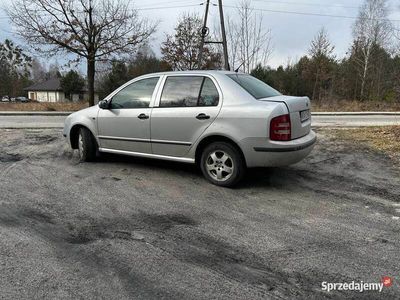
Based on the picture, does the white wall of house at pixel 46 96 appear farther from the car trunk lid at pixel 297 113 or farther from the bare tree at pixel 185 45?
the car trunk lid at pixel 297 113

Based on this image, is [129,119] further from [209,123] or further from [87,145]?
[209,123]

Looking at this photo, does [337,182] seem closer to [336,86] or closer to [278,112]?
[278,112]

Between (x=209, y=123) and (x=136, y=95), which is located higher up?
(x=136, y=95)

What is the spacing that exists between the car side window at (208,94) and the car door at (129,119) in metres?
0.88

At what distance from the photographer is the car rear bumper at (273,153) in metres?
5.00

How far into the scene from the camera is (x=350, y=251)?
347 cm

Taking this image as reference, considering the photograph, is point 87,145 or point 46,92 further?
point 46,92

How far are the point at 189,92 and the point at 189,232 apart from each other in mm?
2454

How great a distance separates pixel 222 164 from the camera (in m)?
5.40

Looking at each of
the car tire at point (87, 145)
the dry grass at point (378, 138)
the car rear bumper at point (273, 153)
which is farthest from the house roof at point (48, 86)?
the car rear bumper at point (273, 153)

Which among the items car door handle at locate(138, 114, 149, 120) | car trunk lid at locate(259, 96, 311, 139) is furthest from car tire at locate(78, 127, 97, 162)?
car trunk lid at locate(259, 96, 311, 139)

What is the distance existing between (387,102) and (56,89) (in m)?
60.8

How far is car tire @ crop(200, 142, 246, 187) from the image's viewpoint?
525 cm

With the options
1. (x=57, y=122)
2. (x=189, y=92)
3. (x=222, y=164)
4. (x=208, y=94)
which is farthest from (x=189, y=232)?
(x=57, y=122)
